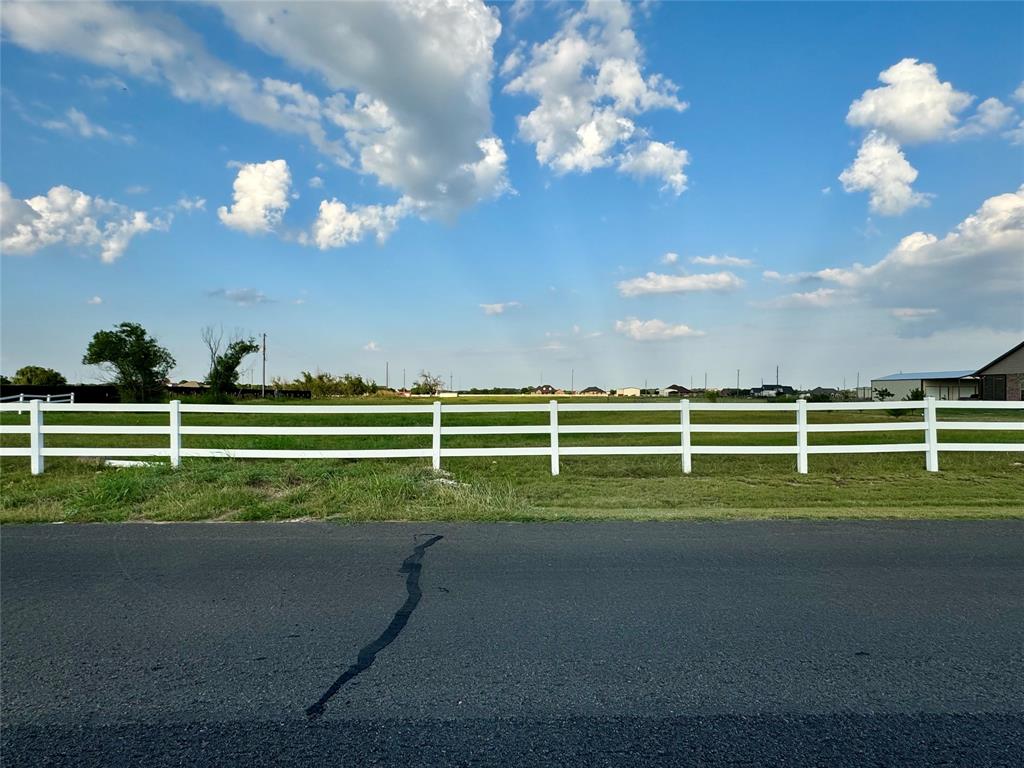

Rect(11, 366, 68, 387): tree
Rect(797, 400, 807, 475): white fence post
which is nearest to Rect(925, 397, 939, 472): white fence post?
Rect(797, 400, 807, 475): white fence post

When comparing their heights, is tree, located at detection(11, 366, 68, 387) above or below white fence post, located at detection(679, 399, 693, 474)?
above

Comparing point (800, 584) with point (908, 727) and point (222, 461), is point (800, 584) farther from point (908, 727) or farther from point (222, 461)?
point (222, 461)

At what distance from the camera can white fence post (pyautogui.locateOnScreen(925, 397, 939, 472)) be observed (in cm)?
1231

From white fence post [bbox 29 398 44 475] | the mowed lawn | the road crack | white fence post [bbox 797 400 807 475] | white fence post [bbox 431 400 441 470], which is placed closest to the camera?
the road crack

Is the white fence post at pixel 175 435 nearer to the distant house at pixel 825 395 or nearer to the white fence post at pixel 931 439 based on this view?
the white fence post at pixel 931 439

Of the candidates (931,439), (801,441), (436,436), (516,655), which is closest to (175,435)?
(436,436)

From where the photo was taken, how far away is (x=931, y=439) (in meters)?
12.4

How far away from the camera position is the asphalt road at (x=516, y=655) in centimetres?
278

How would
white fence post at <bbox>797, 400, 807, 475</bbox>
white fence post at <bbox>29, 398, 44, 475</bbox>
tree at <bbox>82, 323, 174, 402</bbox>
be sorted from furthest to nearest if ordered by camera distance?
tree at <bbox>82, 323, 174, 402</bbox>
white fence post at <bbox>797, 400, 807, 475</bbox>
white fence post at <bbox>29, 398, 44, 475</bbox>

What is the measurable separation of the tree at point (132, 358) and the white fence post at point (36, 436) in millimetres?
61159

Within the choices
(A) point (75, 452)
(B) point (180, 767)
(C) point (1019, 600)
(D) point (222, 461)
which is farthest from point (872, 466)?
(A) point (75, 452)

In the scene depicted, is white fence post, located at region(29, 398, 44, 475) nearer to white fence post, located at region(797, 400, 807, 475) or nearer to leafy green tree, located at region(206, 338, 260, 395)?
white fence post, located at region(797, 400, 807, 475)

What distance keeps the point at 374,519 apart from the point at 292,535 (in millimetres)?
1159

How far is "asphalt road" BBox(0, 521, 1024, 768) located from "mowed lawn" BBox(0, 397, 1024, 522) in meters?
1.91
